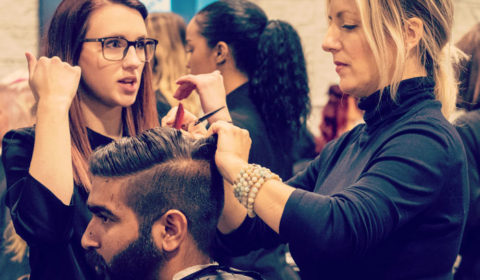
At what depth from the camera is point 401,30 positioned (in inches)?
52.2

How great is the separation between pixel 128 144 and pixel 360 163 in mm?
539

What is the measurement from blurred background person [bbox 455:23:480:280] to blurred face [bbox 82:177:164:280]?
4.43 ft

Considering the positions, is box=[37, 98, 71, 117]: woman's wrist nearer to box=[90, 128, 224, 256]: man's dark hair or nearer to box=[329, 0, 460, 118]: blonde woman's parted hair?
box=[90, 128, 224, 256]: man's dark hair

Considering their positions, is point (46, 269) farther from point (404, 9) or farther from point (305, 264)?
point (404, 9)

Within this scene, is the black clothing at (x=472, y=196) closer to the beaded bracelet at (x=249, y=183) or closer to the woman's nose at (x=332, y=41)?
the woman's nose at (x=332, y=41)

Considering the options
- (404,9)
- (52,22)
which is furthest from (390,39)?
(52,22)

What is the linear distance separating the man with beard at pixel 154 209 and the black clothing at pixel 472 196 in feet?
3.91

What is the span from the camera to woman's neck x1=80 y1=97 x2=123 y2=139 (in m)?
1.63

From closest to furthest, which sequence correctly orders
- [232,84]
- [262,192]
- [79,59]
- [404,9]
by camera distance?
[262,192]
[404,9]
[79,59]
[232,84]

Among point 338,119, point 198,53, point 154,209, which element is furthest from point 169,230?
point 338,119

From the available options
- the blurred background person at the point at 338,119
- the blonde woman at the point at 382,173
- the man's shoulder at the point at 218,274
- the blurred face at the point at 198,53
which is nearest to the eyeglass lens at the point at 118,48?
the blonde woman at the point at 382,173

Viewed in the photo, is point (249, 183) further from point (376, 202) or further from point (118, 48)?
point (118, 48)

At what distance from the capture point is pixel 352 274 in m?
1.29

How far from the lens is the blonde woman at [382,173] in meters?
1.17
